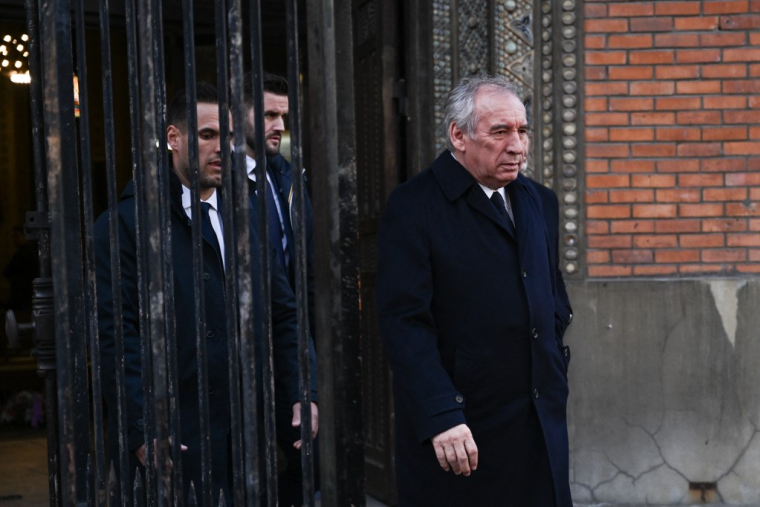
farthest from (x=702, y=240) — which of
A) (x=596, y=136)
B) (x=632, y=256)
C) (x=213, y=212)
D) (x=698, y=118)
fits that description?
(x=213, y=212)

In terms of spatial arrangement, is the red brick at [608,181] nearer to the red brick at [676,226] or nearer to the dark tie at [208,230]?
the red brick at [676,226]

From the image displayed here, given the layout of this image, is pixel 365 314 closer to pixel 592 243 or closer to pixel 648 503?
pixel 592 243

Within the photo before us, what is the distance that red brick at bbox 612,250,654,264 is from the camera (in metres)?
5.14

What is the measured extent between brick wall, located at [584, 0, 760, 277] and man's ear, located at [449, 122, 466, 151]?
6.97 ft

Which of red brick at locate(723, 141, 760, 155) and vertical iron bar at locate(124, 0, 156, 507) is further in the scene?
red brick at locate(723, 141, 760, 155)

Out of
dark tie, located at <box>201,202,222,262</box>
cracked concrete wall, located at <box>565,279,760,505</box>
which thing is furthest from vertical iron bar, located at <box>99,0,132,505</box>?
cracked concrete wall, located at <box>565,279,760,505</box>

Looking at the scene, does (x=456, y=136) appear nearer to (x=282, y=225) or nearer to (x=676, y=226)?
(x=282, y=225)

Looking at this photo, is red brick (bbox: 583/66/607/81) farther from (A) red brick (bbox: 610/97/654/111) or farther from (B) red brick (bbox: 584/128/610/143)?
(B) red brick (bbox: 584/128/610/143)

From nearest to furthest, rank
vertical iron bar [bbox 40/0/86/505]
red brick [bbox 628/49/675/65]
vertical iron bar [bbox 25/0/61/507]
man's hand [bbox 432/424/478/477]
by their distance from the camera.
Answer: vertical iron bar [bbox 40/0/86/505], vertical iron bar [bbox 25/0/61/507], man's hand [bbox 432/424/478/477], red brick [bbox 628/49/675/65]

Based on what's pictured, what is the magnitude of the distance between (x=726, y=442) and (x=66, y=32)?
3.89 metres

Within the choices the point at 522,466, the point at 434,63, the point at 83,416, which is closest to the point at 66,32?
the point at 83,416

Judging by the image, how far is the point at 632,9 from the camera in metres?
5.11

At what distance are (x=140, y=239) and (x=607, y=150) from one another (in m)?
3.07

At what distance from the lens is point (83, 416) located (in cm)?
264
